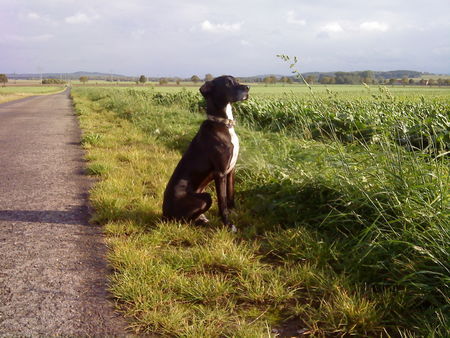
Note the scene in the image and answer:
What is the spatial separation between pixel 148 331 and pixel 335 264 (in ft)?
5.20

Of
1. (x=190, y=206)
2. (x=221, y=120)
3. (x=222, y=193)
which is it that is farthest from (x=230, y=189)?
(x=221, y=120)

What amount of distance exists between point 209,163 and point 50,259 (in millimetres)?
1743

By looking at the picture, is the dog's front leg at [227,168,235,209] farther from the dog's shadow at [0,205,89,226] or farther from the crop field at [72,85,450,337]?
the dog's shadow at [0,205,89,226]

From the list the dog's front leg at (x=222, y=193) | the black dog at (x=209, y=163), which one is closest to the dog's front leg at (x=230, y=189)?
the black dog at (x=209, y=163)

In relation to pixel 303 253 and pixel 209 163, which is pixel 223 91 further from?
pixel 303 253

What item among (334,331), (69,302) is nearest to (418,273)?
(334,331)

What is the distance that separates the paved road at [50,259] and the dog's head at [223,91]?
6.22 feet

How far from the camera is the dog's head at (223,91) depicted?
13.3 feet

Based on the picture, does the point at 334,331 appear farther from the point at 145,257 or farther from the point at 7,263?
the point at 7,263

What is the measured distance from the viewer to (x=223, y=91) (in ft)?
13.3

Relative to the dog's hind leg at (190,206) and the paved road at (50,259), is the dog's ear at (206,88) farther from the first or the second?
the paved road at (50,259)

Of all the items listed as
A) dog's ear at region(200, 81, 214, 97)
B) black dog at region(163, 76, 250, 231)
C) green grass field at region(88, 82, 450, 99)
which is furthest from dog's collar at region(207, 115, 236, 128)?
green grass field at region(88, 82, 450, 99)

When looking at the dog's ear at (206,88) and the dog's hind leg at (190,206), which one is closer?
the dog's hind leg at (190,206)

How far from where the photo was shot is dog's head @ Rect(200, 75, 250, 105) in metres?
4.04
